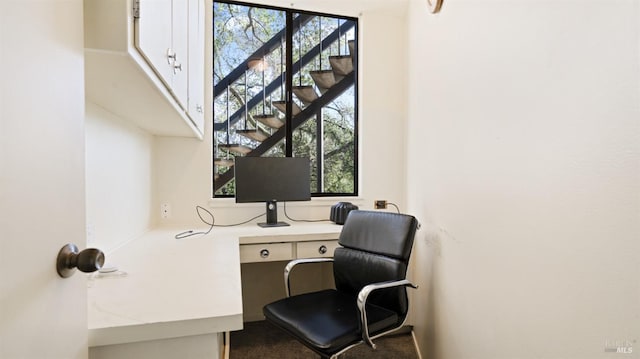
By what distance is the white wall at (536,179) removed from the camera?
2.63 ft

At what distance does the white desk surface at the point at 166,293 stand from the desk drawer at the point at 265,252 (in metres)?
0.25

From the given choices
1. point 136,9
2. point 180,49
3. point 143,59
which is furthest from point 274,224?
point 136,9

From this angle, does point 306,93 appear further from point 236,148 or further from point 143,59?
point 143,59

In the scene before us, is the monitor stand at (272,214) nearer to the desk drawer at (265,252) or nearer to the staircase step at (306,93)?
the desk drawer at (265,252)

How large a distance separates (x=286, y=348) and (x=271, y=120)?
1.81 m

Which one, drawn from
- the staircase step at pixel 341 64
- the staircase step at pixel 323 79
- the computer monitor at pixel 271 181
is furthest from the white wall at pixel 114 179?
the staircase step at pixel 341 64

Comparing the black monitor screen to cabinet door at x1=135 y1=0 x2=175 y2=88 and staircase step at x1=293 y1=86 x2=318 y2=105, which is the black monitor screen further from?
cabinet door at x1=135 y1=0 x2=175 y2=88

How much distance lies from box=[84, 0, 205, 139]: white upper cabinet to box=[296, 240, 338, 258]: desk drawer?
104cm

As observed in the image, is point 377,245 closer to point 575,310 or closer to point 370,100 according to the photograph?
point 575,310

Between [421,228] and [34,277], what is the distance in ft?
6.39

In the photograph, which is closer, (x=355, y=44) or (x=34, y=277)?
(x=34, y=277)

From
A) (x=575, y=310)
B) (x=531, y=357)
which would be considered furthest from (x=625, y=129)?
(x=531, y=357)

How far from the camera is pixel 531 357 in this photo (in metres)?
1.09

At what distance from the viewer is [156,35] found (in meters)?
0.98
